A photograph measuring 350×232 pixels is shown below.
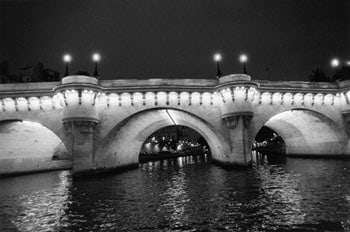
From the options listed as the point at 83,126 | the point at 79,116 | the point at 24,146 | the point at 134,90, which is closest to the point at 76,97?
the point at 79,116

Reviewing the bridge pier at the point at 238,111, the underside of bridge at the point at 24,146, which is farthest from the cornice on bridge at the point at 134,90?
the underside of bridge at the point at 24,146

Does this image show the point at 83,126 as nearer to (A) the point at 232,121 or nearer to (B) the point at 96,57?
(B) the point at 96,57

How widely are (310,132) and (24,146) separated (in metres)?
35.3

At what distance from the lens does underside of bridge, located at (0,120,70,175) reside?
2789cm

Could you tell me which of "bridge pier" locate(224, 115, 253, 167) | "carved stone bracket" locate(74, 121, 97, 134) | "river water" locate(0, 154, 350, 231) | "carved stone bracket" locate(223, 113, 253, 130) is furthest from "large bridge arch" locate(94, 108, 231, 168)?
"river water" locate(0, 154, 350, 231)

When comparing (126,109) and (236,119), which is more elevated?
(126,109)

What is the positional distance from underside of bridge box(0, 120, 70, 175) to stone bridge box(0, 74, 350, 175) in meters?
0.09

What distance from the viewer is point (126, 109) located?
2603 centimetres

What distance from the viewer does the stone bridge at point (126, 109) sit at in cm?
2398

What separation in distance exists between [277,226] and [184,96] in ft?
60.7

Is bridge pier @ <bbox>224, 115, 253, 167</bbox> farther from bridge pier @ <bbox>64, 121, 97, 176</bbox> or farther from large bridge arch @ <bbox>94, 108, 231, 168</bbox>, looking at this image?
bridge pier @ <bbox>64, 121, 97, 176</bbox>

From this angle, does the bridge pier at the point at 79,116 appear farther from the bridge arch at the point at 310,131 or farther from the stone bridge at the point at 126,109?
the bridge arch at the point at 310,131

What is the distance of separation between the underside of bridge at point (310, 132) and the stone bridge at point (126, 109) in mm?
654

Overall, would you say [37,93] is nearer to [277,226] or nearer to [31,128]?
[31,128]
